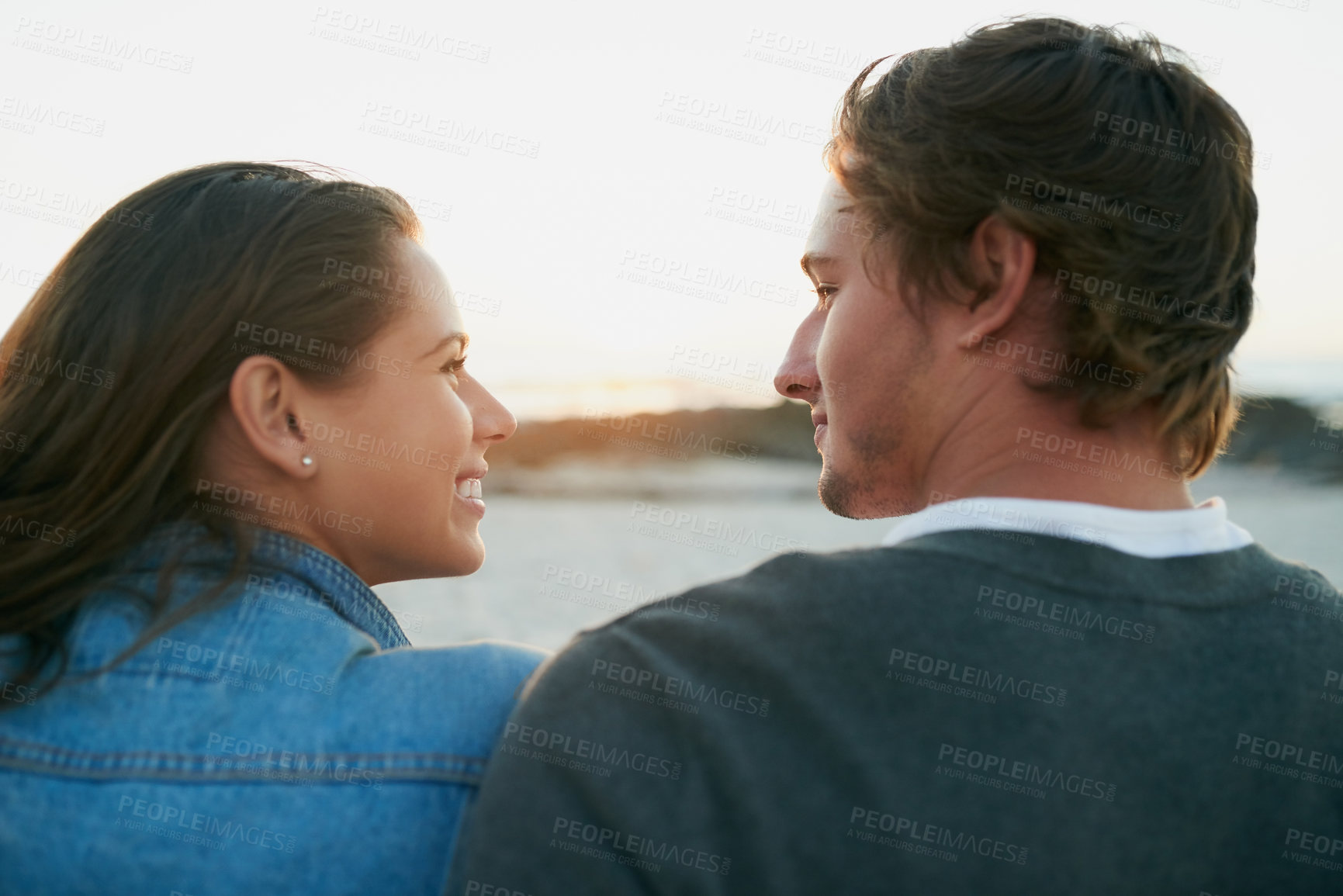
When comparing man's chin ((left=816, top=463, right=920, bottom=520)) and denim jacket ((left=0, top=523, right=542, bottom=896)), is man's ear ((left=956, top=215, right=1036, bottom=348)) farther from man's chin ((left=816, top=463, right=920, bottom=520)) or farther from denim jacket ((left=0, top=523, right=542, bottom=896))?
denim jacket ((left=0, top=523, right=542, bottom=896))

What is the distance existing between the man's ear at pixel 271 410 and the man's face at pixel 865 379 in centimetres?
104

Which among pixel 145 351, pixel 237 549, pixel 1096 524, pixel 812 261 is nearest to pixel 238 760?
pixel 237 549

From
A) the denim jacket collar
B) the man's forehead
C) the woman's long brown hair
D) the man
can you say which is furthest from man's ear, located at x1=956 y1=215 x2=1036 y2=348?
the denim jacket collar

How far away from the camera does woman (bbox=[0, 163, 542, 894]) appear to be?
4.50 ft

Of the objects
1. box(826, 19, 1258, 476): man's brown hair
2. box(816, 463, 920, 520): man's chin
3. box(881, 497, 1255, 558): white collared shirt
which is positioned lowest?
box(816, 463, 920, 520): man's chin

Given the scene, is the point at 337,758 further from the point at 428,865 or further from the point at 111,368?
the point at 111,368

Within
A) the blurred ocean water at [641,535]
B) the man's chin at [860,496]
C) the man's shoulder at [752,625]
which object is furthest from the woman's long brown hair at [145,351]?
the man's chin at [860,496]

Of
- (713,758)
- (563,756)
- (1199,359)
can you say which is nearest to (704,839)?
(713,758)

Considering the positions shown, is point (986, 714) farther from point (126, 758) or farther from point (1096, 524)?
point (126, 758)

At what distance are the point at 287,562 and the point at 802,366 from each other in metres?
1.43

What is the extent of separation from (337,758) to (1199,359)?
1.61 metres

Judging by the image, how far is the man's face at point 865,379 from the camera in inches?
74.9

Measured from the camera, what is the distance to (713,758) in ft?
4.14

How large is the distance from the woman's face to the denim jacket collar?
114mm
